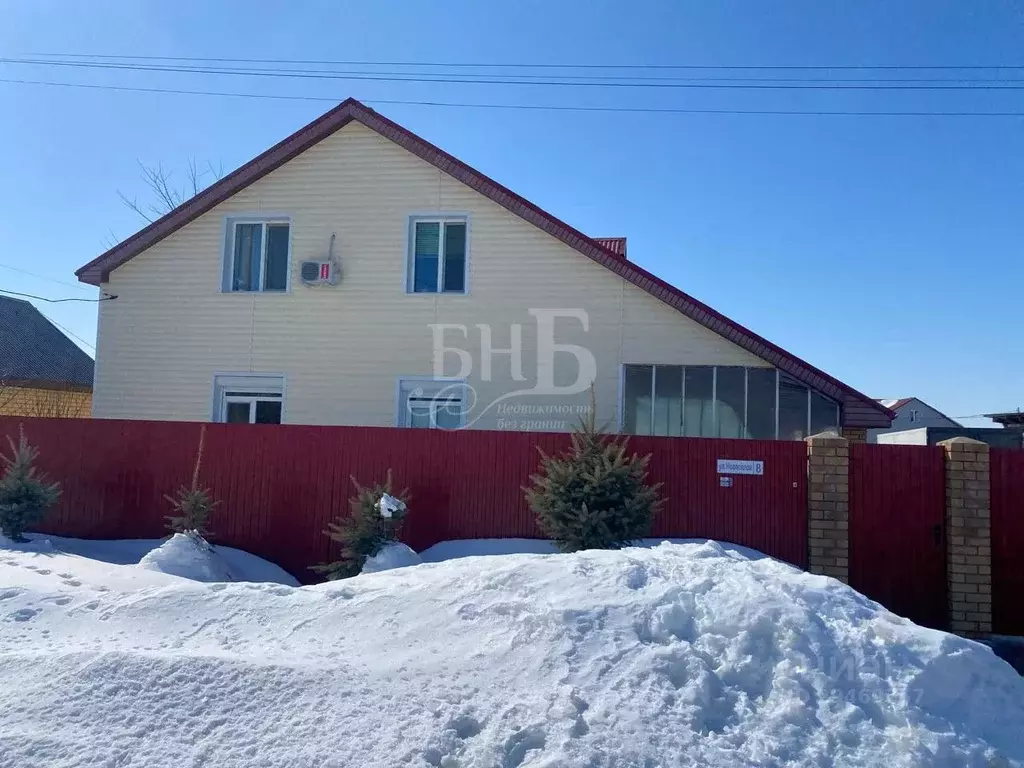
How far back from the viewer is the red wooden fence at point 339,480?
848 cm

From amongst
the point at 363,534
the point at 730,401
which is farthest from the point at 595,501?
the point at 730,401

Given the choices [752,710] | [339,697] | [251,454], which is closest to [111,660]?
[339,697]

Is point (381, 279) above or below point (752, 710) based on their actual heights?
above

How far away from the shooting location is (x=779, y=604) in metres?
4.76

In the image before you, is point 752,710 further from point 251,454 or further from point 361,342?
point 361,342

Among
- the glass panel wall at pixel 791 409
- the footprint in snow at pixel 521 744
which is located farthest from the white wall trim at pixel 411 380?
the footprint in snow at pixel 521 744

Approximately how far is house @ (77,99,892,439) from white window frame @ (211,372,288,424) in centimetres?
2

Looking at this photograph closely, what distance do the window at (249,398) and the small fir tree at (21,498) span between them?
3770 millimetres

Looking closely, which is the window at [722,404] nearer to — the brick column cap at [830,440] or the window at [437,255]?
the window at [437,255]

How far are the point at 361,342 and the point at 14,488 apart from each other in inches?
202

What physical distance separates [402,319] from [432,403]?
4.52 feet

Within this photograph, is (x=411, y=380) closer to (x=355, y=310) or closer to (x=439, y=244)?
(x=355, y=310)

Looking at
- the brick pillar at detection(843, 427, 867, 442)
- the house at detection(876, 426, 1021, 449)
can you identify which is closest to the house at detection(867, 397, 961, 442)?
the house at detection(876, 426, 1021, 449)

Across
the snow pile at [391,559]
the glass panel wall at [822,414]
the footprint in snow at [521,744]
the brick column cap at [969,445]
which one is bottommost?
the footprint in snow at [521,744]
